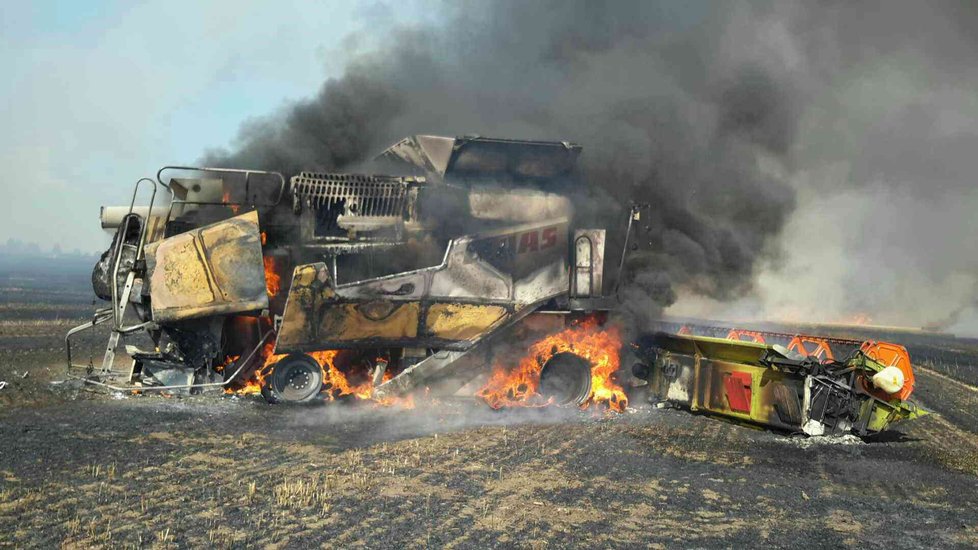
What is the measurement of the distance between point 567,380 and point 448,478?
15.6 ft

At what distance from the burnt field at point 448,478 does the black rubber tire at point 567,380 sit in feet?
2.17

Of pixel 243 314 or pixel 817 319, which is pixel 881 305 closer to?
pixel 817 319

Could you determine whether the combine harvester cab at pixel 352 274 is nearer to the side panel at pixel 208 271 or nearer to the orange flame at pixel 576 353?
the side panel at pixel 208 271

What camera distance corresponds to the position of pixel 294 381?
1123cm

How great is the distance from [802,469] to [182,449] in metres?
6.79

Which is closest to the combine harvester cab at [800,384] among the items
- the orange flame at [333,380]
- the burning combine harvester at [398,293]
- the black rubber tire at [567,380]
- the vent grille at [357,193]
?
the burning combine harvester at [398,293]

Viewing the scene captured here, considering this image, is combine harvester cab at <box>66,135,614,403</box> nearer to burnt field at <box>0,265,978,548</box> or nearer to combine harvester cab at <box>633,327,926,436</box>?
burnt field at <box>0,265,978,548</box>

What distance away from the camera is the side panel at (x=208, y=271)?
415 inches

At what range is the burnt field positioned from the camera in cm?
592

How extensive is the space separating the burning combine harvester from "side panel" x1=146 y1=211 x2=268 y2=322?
2cm

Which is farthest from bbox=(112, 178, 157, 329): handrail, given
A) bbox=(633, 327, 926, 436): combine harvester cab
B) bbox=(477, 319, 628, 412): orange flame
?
bbox=(633, 327, 926, 436): combine harvester cab

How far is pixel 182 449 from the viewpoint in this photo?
8.20 metres

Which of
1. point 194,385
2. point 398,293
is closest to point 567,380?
point 398,293

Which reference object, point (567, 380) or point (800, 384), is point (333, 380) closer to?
point (567, 380)
